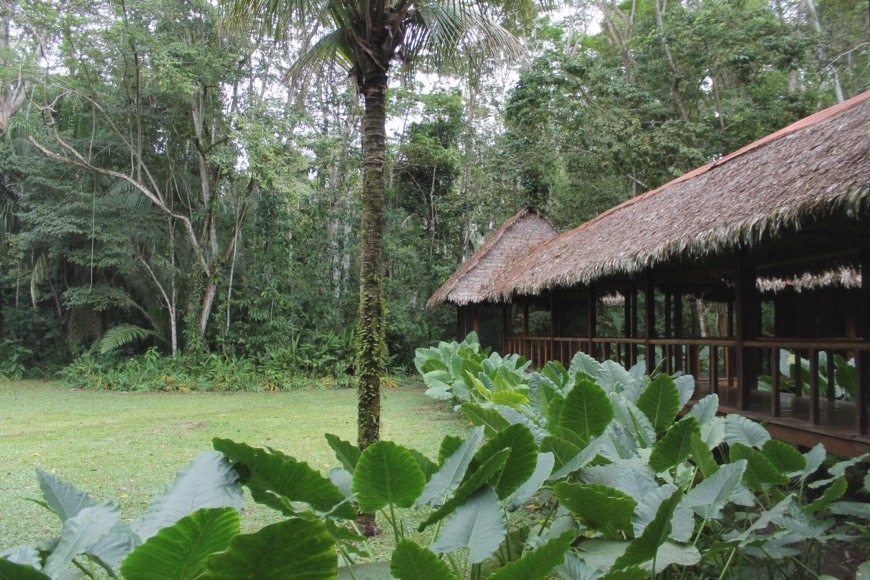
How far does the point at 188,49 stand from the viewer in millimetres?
10539

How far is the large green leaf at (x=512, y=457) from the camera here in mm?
1260

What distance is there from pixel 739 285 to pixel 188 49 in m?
9.94

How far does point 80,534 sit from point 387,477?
53 cm

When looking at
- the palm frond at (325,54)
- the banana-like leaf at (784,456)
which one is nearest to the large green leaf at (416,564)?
the banana-like leaf at (784,456)

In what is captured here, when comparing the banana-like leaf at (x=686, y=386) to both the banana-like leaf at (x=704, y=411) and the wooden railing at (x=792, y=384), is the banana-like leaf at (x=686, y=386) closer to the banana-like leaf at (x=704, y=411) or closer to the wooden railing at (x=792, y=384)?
the banana-like leaf at (x=704, y=411)

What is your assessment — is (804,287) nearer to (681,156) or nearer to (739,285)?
(681,156)

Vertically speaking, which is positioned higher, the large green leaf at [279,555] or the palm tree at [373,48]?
the palm tree at [373,48]

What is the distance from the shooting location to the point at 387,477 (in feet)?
3.87

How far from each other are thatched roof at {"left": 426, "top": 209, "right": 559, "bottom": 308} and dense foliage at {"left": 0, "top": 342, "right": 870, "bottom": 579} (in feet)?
29.9

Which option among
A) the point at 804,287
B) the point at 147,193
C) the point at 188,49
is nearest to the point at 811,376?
the point at 804,287

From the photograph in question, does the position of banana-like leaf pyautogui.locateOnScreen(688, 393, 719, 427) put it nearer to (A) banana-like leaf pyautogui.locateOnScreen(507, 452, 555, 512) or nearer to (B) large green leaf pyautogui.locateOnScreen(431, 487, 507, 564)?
(A) banana-like leaf pyautogui.locateOnScreen(507, 452, 555, 512)

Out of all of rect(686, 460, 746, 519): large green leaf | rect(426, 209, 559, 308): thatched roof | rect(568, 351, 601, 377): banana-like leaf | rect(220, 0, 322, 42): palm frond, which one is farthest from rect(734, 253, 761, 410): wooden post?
rect(426, 209, 559, 308): thatched roof

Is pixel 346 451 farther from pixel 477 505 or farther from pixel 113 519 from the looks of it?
pixel 113 519

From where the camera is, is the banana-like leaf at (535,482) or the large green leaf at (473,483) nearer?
the large green leaf at (473,483)
